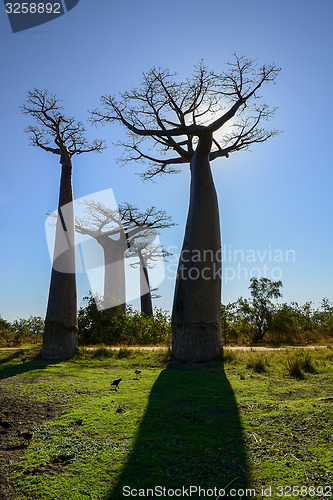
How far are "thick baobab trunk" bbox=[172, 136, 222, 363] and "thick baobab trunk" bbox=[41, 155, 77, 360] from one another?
2512 millimetres

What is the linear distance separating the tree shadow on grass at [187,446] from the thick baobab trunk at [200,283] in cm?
242

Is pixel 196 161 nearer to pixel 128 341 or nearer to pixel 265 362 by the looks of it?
pixel 265 362

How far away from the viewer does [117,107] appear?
26.9 ft

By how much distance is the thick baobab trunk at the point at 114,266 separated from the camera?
50.2ft

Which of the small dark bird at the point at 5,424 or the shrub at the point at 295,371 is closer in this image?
the small dark bird at the point at 5,424

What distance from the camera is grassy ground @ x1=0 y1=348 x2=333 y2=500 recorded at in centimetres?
175

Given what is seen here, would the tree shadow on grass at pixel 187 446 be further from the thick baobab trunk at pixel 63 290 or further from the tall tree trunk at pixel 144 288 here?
the tall tree trunk at pixel 144 288

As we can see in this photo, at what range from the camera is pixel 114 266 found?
15.6 meters

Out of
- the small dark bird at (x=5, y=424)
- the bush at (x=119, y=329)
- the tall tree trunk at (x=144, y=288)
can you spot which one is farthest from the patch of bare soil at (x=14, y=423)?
the tall tree trunk at (x=144, y=288)

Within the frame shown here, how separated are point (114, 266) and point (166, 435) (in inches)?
529

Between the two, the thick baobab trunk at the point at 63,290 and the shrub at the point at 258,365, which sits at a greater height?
the thick baobab trunk at the point at 63,290
